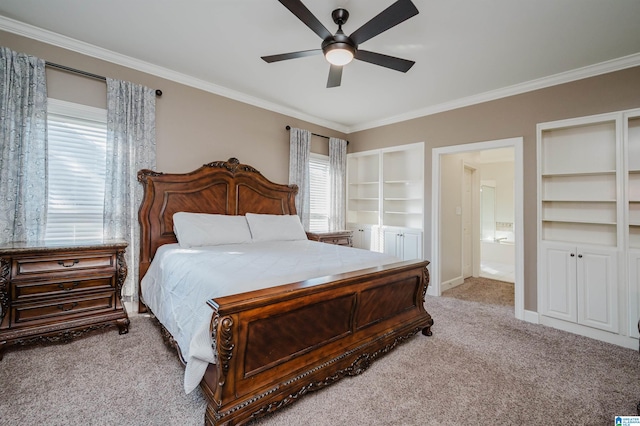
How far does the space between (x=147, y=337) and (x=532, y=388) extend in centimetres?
311

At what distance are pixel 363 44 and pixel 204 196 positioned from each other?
8.19ft

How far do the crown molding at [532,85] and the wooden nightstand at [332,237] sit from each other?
2094 millimetres

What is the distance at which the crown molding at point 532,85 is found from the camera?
2.77 m

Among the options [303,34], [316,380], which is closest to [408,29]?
[303,34]

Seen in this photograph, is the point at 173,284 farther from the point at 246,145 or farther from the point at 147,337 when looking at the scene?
the point at 246,145

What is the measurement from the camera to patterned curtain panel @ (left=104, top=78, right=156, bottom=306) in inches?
114

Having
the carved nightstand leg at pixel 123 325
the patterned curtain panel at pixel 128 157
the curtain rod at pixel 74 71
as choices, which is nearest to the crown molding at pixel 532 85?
the patterned curtain panel at pixel 128 157

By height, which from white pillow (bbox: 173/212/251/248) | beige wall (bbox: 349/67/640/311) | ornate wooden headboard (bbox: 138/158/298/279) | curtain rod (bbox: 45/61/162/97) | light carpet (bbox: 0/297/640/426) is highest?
curtain rod (bbox: 45/61/162/97)

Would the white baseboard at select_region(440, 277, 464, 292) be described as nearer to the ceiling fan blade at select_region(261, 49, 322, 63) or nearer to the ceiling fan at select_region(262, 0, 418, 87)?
the ceiling fan at select_region(262, 0, 418, 87)

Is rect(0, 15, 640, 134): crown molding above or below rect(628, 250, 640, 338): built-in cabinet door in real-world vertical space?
above

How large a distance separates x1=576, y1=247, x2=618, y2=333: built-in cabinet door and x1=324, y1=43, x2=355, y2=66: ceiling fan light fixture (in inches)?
121

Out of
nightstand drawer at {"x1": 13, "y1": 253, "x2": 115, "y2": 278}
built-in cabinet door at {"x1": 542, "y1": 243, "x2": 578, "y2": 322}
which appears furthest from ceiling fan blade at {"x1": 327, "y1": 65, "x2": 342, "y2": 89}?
built-in cabinet door at {"x1": 542, "y1": 243, "x2": 578, "y2": 322}

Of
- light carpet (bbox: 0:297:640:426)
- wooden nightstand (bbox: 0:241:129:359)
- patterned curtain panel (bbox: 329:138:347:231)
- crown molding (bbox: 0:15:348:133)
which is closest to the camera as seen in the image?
light carpet (bbox: 0:297:640:426)

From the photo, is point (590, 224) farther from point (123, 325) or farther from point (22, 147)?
point (22, 147)
